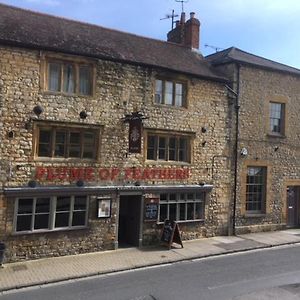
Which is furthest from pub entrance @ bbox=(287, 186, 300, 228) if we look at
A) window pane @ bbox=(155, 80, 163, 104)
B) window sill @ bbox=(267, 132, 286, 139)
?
window pane @ bbox=(155, 80, 163, 104)

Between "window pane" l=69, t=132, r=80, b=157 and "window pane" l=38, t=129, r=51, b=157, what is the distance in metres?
0.80

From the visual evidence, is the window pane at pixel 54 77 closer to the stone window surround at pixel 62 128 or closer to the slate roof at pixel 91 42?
the slate roof at pixel 91 42

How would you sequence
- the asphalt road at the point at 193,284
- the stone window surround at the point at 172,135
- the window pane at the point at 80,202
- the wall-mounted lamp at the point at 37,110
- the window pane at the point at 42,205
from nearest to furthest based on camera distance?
the asphalt road at the point at 193,284, the wall-mounted lamp at the point at 37,110, the window pane at the point at 42,205, the window pane at the point at 80,202, the stone window surround at the point at 172,135

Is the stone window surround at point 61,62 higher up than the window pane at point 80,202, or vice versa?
the stone window surround at point 61,62

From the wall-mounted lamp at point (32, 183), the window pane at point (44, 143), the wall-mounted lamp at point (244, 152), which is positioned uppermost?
the wall-mounted lamp at point (244, 152)

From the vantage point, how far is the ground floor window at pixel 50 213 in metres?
14.4

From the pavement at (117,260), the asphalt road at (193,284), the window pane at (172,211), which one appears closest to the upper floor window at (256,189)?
the pavement at (117,260)

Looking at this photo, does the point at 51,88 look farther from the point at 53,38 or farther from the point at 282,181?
the point at 282,181

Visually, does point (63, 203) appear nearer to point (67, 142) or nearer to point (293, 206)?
point (67, 142)

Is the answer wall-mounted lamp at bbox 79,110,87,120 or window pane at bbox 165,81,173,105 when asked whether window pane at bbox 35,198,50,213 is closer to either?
wall-mounted lamp at bbox 79,110,87,120

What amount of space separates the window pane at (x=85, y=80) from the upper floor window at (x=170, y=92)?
286 cm

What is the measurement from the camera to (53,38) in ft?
50.7

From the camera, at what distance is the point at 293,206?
2234 cm

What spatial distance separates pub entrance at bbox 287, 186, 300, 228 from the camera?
22.1m
